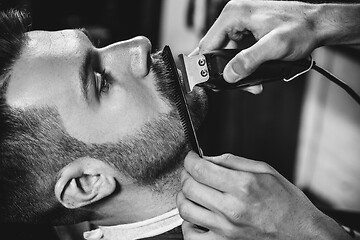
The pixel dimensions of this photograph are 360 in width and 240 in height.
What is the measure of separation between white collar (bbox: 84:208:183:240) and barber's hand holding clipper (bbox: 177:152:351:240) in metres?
0.34

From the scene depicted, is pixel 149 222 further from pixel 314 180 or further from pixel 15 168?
pixel 314 180

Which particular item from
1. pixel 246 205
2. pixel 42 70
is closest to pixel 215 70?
pixel 246 205

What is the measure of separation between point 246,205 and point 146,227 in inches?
21.8

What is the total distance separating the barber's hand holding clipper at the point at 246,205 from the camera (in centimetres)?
133

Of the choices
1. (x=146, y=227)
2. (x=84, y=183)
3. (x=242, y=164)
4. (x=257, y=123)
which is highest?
(x=242, y=164)

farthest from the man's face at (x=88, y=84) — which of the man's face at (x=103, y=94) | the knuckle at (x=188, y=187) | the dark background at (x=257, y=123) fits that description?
the dark background at (x=257, y=123)

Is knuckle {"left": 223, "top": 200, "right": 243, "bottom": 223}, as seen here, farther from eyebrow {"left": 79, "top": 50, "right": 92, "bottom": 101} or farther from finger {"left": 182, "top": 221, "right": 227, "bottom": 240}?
eyebrow {"left": 79, "top": 50, "right": 92, "bottom": 101}

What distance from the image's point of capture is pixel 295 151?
12.7 feet

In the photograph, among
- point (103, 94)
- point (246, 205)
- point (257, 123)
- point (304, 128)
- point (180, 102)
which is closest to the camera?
point (246, 205)

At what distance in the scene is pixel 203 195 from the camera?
1355 millimetres

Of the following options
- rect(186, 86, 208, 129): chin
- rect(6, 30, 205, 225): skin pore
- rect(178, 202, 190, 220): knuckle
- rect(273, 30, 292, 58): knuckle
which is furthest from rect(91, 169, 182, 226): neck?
rect(273, 30, 292, 58): knuckle

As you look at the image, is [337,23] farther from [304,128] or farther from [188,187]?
[304,128]

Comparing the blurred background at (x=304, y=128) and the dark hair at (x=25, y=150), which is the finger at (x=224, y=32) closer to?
the dark hair at (x=25, y=150)

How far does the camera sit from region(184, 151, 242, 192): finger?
1.34m
